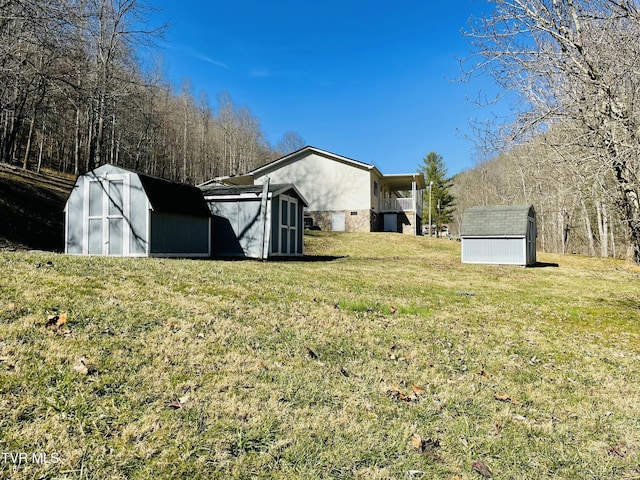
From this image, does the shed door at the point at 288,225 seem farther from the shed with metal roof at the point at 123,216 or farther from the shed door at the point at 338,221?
the shed door at the point at 338,221

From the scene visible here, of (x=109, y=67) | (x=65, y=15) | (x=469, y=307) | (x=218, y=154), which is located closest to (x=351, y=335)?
(x=469, y=307)

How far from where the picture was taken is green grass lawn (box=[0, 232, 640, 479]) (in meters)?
2.51

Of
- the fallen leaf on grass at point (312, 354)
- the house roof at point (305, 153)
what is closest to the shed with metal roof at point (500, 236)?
the house roof at point (305, 153)

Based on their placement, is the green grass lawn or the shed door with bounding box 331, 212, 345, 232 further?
the shed door with bounding box 331, 212, 345, 232

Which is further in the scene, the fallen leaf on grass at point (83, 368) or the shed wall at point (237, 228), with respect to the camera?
the shed wall at point (237, 228)

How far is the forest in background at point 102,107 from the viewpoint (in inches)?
400

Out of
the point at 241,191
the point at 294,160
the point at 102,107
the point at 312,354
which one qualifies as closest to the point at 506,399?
the point at 312,354

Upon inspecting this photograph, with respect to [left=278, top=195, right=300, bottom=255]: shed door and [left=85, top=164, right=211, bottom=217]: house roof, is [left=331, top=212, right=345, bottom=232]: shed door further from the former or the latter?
[left=85, top=164, right=211, bottom=217]: house roof

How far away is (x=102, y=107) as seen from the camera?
1480 centimetres

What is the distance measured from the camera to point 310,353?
176 inches

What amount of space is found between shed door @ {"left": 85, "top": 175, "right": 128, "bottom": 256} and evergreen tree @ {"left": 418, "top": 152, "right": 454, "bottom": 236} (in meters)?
46.4

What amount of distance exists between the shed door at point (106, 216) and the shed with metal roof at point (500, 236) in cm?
1528

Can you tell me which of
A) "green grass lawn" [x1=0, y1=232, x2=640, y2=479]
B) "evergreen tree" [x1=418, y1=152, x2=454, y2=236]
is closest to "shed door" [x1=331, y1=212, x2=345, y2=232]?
"green grass lawn" [x1=0, y1=232, x2=640, y2=479]

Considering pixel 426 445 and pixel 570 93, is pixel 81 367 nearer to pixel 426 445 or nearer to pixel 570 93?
pixel 426 445
